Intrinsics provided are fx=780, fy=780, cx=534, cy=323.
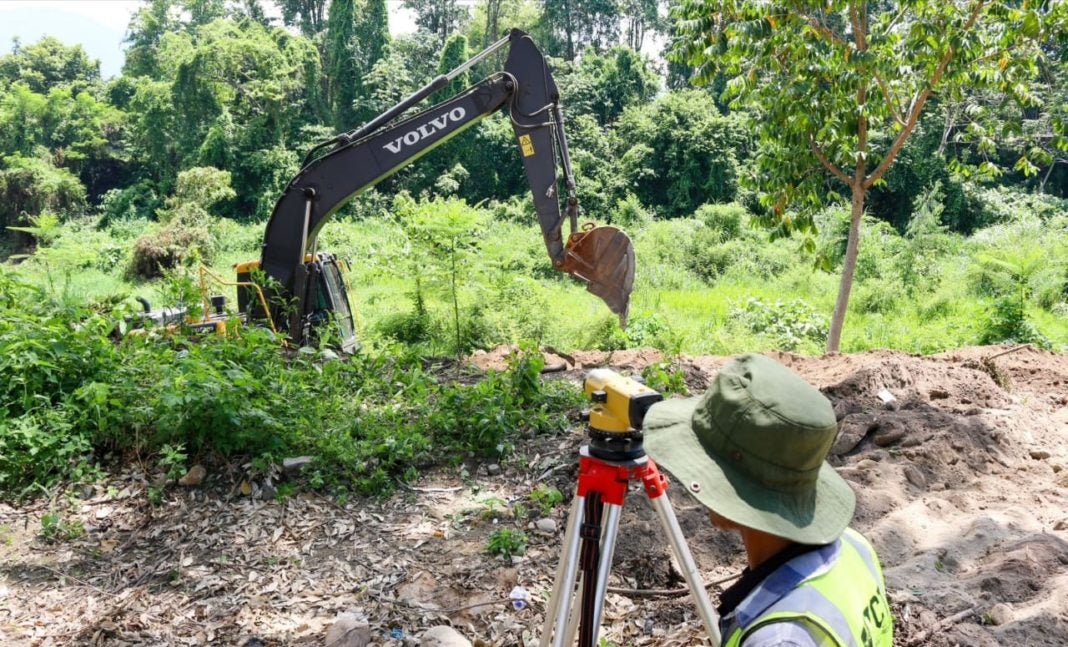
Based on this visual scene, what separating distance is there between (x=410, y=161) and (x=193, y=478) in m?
3.55

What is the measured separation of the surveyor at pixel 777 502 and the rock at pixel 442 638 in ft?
6.69

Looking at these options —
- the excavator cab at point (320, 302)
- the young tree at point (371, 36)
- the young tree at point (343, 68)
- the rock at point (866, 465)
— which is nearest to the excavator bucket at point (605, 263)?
the excavator cab at point (320, 302)

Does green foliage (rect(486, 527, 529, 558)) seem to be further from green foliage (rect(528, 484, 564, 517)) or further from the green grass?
the green grass

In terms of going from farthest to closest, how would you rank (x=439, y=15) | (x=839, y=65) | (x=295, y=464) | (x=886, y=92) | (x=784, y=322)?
(x=439, y=15), (x=784, y=322), (x=886, y=92), (x=839, y=65), (x=295, y=464)

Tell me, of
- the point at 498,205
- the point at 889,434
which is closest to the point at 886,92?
the point at 889,434

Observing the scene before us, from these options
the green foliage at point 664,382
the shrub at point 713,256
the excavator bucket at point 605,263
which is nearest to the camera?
the green foliage at point 664,382

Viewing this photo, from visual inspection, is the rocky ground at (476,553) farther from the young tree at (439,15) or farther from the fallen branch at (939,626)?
the young tree at (439,15)

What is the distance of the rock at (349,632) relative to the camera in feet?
10.9

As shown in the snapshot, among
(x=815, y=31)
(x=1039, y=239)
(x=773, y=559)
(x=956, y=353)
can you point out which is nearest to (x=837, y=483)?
(x=773, y=559)

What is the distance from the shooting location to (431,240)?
902 centimetres

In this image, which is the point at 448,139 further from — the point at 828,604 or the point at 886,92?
the point at 828,604

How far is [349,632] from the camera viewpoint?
335 cm

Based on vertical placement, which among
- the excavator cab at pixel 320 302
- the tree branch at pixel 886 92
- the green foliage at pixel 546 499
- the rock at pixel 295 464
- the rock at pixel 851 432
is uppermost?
the tree branch at pixel 886 92

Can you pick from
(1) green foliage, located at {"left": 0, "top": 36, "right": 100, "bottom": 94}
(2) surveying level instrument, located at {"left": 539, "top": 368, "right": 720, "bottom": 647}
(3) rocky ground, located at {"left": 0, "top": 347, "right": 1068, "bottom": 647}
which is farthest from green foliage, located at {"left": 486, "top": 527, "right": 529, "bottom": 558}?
(1) green foliage, located at {"left": 0, "top": 36, "right": 100, "bottom": 94}
